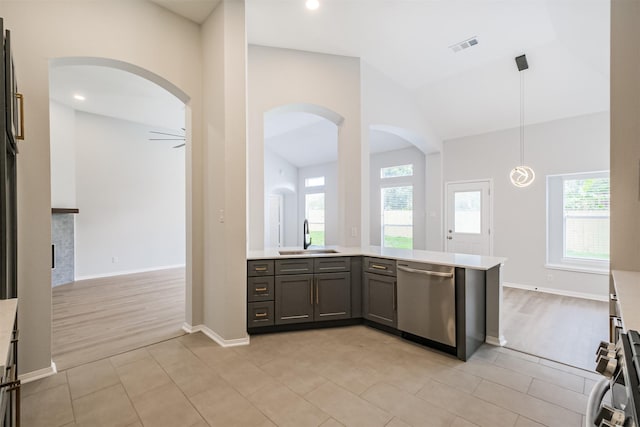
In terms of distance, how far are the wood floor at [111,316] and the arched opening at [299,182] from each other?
4.31 metres

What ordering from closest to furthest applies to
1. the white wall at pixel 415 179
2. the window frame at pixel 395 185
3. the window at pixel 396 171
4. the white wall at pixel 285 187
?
the white wall at pixel 415 179 → the window frame at pixel 395 185 → the window at pixel 396 171 → the white wall at pixel 285 187

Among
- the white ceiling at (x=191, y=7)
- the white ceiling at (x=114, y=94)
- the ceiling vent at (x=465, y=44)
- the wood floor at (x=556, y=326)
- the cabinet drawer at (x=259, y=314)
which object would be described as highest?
the ceiling vent at (x=465, y=44)

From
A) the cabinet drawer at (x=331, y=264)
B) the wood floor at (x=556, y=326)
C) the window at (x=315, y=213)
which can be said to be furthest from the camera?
the window at (x=315, y=213)

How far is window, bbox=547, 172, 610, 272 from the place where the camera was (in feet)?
15.8

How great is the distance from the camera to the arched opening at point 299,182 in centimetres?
769

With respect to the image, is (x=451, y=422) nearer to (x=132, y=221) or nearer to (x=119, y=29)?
(x=119, y=29)

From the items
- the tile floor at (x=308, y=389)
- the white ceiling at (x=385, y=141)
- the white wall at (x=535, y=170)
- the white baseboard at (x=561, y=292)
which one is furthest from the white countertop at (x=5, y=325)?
the white wall at (x=535, y=170)

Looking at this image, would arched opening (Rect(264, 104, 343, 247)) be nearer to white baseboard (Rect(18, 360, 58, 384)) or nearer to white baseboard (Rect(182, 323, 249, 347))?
white baseboard (Rect(182, 323, 249, 347))

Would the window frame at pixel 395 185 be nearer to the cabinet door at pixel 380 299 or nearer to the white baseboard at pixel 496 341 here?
the cabinet door at pixel 380 299

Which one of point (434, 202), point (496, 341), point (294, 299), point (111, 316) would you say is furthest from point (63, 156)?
point (496, 341)

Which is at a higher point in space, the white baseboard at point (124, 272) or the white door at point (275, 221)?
the white door at point (275, 221)

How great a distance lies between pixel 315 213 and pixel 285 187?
1306mm

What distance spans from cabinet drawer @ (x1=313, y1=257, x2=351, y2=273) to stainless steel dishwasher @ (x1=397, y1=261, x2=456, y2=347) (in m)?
0.63

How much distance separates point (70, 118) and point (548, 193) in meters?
9.15
